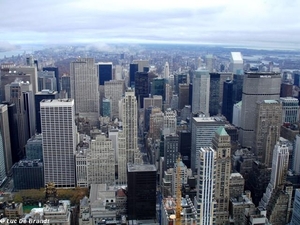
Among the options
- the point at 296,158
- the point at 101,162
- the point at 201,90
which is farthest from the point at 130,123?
the point at 201,90

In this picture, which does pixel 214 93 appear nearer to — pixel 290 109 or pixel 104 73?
pixel 290 109

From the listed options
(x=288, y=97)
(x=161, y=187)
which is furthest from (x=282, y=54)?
(x=288, y=97)

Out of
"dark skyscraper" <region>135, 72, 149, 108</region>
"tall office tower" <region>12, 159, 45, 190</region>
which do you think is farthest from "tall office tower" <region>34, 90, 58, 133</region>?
"dark skyscraper" <region>135, 72, 149, 108</region>

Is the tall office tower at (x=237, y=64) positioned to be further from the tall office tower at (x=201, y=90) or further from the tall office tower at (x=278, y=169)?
the tall office tower at (x=278, y=169)

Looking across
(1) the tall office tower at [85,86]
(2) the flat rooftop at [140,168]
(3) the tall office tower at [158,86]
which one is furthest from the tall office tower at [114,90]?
(2) the flat rooftop at [140,168]

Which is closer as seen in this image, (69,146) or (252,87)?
(69,146)

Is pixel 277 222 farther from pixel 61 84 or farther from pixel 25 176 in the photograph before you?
pixel 61 84

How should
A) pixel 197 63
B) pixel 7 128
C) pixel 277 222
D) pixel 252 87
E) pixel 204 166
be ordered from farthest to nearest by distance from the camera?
pixel 197 63, pixel 252 87, pixel 7 128, pixel 277 222, pixel 204 166

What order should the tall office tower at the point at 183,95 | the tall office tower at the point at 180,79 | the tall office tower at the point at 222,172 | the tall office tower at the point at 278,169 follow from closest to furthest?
the tall office tower at the point at 222,172
the tall office tower at the point at 278,169
the tall office tower at the point at 183,95
the tall office tower at the point at 180,79
